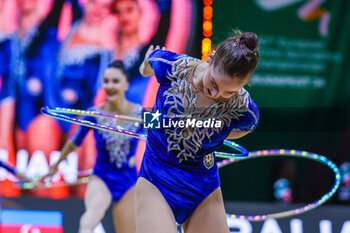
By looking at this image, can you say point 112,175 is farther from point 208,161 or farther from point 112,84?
point 208,161

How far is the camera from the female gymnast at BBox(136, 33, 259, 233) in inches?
104

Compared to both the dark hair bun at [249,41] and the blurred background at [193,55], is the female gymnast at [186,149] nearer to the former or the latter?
the dark hair bun at [249,41]

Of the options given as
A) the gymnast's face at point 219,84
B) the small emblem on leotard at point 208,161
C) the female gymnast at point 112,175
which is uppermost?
the gymnast's face at point 219,84

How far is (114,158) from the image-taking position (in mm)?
4461

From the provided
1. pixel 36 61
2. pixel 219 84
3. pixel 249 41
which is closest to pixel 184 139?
pixel 219 84

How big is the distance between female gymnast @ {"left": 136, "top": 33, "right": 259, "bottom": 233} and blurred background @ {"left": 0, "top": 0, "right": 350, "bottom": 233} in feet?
8.29

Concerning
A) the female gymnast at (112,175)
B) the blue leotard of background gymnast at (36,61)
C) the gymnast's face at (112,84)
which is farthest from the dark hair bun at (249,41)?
the blue leotard of background gymnast at (36,61)

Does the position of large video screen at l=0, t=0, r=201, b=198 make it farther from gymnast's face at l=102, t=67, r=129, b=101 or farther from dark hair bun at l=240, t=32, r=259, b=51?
dark hair bun at l=240, t=32, r=259, b=51

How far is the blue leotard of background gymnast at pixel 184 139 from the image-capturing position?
2678mm

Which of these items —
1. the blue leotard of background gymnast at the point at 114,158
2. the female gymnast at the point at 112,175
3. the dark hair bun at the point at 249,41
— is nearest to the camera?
the dark hair bun at the point at 249,41

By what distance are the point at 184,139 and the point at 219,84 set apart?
1.34 feet

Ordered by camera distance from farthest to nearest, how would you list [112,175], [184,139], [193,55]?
[193,55] < [112,175] < [184,139]

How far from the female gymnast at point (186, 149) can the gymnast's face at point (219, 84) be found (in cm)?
2

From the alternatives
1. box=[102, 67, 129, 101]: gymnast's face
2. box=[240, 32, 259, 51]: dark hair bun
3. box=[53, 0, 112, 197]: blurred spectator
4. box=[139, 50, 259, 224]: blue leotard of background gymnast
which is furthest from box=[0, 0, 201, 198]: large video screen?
box=[240, 32, 259, 51]: dark hair bun
